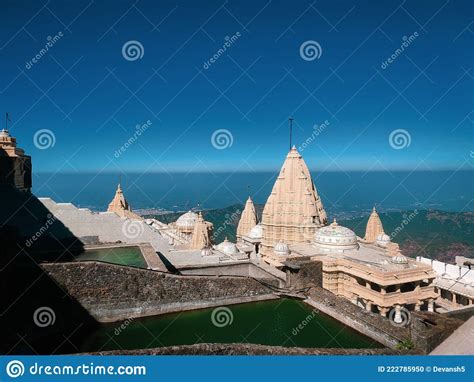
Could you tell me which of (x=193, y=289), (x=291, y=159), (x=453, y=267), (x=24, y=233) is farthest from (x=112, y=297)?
(x=291, y=159)

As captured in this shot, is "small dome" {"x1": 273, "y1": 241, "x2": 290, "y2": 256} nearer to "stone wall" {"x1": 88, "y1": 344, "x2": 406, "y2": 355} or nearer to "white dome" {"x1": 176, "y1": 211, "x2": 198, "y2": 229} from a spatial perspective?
"white dome" {"x1": 176, "y1": 211, "x2": 198, "y2": 229}

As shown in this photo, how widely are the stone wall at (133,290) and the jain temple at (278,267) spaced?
25 millimetres

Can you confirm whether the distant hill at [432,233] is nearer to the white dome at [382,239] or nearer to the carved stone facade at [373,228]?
the carved stone facade at [373,228]

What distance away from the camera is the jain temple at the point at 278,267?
33.6 feet

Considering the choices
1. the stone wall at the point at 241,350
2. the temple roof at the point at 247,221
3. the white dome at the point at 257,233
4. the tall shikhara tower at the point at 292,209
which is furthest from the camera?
the temple roof at the point at 247,221

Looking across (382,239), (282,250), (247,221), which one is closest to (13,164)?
(282,250)

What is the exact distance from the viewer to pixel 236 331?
984cm

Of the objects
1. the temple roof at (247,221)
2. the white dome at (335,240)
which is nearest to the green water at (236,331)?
the white dome at (335,240)

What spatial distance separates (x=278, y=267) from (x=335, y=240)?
155 inches

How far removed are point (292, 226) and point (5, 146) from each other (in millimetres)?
19010

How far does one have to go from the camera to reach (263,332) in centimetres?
988

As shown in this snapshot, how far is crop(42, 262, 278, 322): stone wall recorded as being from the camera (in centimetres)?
1015

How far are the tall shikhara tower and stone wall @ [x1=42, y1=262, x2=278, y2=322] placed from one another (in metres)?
18.2

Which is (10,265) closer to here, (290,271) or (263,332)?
(263,332)
